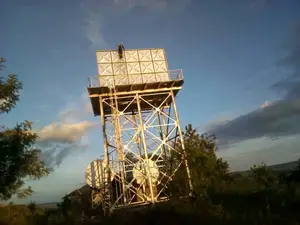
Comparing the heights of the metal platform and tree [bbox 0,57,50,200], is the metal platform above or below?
above

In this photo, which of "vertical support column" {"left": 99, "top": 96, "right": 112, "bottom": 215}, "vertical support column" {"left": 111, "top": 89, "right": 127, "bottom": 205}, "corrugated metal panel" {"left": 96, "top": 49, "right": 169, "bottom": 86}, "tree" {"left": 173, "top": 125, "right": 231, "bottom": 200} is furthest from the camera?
"corrugated metal panel" {"left": 96, "top": 49, "right": 169, "bottom": 86}

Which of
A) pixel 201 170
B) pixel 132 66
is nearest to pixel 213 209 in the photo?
pixel 201 170

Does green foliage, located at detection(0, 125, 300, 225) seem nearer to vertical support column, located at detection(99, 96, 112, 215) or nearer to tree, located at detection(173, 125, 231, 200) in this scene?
tree, located at detection(173, 125, 231, 200)

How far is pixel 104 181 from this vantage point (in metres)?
20.9

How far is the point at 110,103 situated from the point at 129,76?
8.14 feet

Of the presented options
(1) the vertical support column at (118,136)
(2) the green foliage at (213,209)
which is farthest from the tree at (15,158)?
(1) the vertical support column at (118,136)

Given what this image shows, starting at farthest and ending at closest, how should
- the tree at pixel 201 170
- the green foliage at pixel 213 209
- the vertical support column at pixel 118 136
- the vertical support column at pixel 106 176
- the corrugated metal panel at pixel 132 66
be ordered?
the corrugated metal panel at pixel 132 66 < the vertical support column at pixel 118 136 < the vertical support column at pixel 106 176 < the tree at pixel 201 170 < the green foliage at pixel 213 209

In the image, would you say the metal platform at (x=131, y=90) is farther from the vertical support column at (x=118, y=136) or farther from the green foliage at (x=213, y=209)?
the green foliage at (x=213, y=209)

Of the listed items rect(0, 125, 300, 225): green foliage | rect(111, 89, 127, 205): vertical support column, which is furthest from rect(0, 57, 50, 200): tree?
rect(111, 89, 127, 205): vertical support column

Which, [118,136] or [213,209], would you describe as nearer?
[213,209]

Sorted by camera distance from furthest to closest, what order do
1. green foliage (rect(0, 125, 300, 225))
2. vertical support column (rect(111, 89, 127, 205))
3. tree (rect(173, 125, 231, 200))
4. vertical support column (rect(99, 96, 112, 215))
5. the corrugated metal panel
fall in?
the corrugated metal panel < vertical support column (rect(111, 89, 127, 205)) < vertical support column (rect(99, 96, 112, 215)) < tree (rect(173, 125, 231, 200)) < green foliage (rect(0, 125, 300, 225))

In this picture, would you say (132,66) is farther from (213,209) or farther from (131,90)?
(213,209)

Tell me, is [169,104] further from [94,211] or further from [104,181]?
[94,211]

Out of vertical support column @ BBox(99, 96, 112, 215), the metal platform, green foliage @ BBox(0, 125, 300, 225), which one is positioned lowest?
green foliage @ BBox(0, 125, 300, 225)
